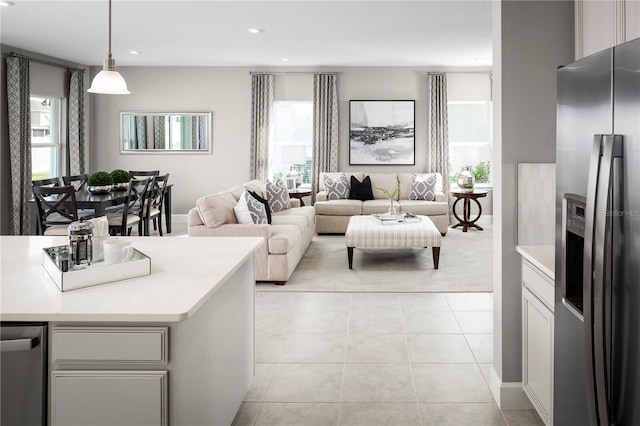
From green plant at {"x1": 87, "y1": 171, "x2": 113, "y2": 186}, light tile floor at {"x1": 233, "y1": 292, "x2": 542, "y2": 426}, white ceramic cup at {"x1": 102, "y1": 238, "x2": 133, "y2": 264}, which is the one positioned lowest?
light tile floor at {"x1": 233, "y1": 292, "x2": 542, "y2": 426}

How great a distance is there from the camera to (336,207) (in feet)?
25.8

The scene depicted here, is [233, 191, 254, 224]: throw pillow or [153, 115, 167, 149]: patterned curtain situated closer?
[233, 191, 254, 224]: throw pillow

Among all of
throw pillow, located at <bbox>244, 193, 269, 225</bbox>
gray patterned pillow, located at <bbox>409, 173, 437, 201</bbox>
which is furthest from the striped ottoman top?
gray patterned pillow, located at <bbox>409, 173, 437, 201</bbox>

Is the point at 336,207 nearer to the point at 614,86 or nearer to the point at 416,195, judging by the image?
the point at 416,195

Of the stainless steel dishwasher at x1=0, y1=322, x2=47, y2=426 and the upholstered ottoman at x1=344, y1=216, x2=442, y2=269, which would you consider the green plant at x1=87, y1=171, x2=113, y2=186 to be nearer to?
the upholstered ottoman at x1=344, y1=216, x2=442, y2=269

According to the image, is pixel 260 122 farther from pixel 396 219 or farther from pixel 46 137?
pixel 396 219

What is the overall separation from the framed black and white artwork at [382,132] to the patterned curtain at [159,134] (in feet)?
10.5

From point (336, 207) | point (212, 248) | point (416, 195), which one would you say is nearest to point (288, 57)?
point (336, 207)

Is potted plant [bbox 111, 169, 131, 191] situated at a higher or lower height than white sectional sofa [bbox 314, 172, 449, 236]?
higher

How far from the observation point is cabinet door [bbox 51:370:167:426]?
150 cm

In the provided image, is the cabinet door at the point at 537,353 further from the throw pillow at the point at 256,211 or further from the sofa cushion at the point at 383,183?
the sofa cushion at the point at 383,183

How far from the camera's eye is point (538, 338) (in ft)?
7.20

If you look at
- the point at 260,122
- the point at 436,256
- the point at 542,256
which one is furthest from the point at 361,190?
the point at 542,256

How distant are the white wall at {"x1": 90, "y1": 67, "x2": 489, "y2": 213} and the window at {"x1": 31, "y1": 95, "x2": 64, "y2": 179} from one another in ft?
2.33
